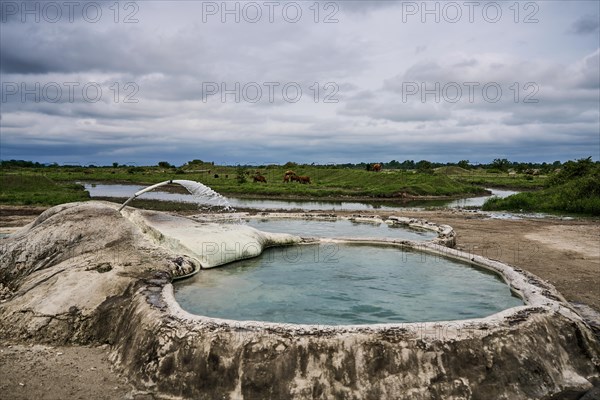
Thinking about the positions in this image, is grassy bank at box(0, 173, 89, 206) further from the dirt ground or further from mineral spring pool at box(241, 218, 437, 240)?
mineral spring pool at box(241, 218, 437, 240)

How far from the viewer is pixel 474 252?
1270 centimetres

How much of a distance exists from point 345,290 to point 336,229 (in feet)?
21.0

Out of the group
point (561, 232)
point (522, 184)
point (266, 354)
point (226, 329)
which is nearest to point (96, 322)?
point (226, 329)

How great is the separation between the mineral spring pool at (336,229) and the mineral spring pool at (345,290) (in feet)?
9.70

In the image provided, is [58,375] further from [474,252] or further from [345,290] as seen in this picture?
[474,252]

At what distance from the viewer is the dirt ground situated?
4957mm

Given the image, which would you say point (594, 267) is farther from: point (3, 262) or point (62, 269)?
point (3, 262)

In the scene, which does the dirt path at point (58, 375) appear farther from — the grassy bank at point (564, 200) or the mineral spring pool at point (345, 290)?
the grassy bank at point (564, 200)

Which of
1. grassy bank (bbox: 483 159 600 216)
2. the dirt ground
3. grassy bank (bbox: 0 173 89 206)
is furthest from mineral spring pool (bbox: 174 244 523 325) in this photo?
grassy bank (bbox: 0 173 89 206)

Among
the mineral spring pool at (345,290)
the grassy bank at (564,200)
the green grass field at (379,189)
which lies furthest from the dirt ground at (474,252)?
the green grass field at (379,189)

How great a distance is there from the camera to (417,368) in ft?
15.3

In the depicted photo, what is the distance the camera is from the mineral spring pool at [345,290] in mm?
5996

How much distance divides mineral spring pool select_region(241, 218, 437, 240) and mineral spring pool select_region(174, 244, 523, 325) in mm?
2958

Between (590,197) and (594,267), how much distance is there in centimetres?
1608
